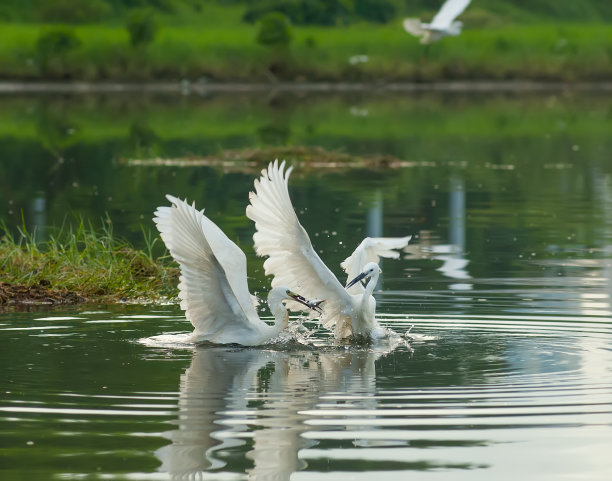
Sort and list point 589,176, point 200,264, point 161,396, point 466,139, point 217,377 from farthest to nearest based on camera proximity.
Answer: point 466,139
point 589,176
point 200,264
point 217,377
point 161,396

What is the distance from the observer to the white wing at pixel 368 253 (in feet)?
43.3

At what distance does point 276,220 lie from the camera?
12.2m

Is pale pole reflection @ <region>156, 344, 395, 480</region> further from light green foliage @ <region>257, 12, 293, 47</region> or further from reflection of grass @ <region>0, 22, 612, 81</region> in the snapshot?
light green foliage @ <region>257, 12, 293, 47</region>

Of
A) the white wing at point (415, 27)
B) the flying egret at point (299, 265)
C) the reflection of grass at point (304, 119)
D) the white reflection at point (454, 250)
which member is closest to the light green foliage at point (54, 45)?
the reflection of grass at point (304, 119)

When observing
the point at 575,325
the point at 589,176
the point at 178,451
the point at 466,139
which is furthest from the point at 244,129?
the point at 178,451

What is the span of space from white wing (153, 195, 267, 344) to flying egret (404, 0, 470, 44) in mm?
14322

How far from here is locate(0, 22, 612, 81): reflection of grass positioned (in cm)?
8044

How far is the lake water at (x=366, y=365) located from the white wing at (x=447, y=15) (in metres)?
2.96

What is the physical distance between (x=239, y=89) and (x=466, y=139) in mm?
40759

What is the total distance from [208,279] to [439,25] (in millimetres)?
15711

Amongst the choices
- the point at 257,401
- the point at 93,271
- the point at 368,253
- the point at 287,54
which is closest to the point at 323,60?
the point at 287,54

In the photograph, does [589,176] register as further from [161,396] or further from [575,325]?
[161,396]

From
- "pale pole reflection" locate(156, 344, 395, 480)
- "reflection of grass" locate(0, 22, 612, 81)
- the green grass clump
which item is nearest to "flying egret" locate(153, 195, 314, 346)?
"pale pole reflection" locate(156, 344, 395, 480)

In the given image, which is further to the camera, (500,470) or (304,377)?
(304,377)
